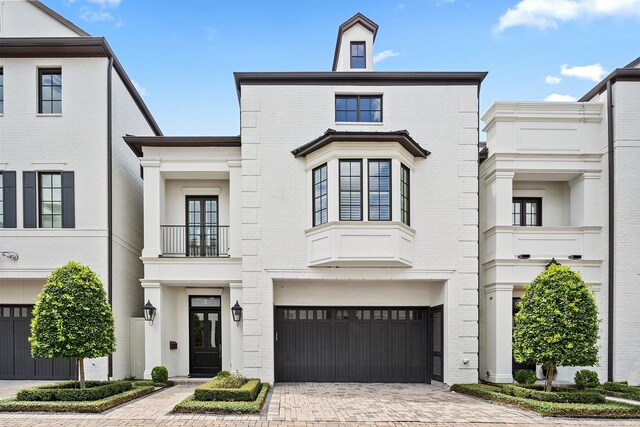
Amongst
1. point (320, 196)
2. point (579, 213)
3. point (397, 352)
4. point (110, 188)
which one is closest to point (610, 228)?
point (579, 213)

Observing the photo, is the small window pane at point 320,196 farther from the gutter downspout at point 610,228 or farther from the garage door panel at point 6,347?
the garage door panel at point 6,347

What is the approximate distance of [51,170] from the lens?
13.9 metres

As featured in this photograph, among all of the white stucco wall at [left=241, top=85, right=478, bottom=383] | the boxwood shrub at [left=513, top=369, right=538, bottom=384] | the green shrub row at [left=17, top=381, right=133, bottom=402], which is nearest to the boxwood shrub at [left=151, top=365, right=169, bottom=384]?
the white stucco wall at [left=241, top=85, right=478, bottom=383]

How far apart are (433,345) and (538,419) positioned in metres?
4.95

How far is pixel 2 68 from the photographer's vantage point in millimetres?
14031

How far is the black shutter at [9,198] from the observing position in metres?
13.7

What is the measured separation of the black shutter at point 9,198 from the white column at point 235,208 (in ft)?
19.1

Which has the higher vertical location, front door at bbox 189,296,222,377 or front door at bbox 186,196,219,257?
front door at bbox 186,196,219,257

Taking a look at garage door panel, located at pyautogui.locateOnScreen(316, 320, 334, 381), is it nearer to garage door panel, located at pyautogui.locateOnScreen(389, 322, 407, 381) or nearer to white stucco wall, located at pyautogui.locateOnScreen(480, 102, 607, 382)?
garage door panel, located at pyautogui.locateOnScreen(389, 322, 407, 381)

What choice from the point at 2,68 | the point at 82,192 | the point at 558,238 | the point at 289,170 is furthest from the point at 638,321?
the point at 2,68

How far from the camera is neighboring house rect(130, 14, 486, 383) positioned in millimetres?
12961

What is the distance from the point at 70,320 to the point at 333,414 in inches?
224

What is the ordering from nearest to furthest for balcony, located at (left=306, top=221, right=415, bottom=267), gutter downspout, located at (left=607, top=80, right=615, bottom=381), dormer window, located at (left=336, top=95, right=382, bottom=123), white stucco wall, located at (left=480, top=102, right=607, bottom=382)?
balcony, located at (left=306, top=221, right=415, bottom=267), gutter downspout, located at (left=607, top=80, right=615, bottom=381), white stucco wall, located at (left=480, top=102, right=607, bottom=382), dormer window, located at (left=336, top=95, right=382, bottom=123)

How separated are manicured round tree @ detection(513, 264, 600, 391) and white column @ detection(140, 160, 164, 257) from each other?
981cm
